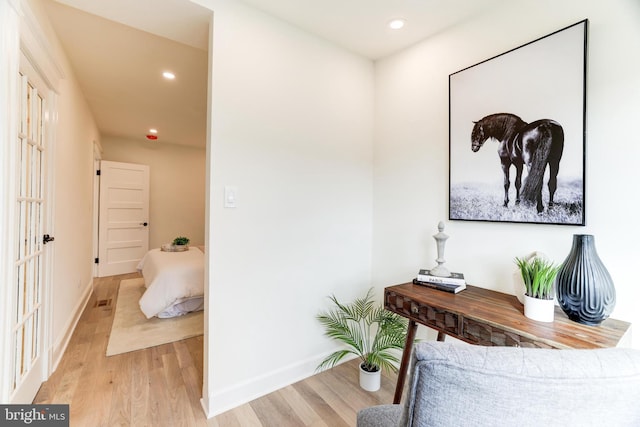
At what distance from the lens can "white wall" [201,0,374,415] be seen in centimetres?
162

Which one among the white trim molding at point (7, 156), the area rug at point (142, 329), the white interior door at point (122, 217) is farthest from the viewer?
the white interior door at point (122, 217)

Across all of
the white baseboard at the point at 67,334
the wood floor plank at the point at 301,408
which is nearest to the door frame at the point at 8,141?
the white baseboard at the point at 67,334

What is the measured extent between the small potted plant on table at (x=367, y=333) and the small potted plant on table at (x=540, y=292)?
0.81 m

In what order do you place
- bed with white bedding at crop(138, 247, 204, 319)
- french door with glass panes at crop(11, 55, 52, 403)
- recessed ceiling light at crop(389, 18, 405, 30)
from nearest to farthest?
french door with glass panes at crop(11, 55, 52, 403) → recessed ceiling light at crop(389, 18, 405, 30) → bed with white bedding at crop(138, 247, 204, 319)

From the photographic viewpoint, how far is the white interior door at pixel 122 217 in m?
4.54

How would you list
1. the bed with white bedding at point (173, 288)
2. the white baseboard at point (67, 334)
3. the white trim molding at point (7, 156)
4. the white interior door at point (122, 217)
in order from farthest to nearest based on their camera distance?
the white interior door at point (122, 217) < the bed with white bedding at point (173, 288) < the white baseboard at point (67, 334) < the white trim molding at point (7, 156)

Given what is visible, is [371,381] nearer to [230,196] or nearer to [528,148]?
[230,196]

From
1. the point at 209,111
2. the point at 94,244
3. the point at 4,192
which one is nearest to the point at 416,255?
the point at 209,111

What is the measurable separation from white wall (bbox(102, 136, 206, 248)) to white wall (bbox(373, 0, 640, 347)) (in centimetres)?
453

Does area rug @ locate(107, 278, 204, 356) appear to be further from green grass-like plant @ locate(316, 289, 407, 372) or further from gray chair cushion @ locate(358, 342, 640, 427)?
gray chair cushion @ locate(358, 342, 640, 427)

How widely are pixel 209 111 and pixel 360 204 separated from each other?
1.34 meters

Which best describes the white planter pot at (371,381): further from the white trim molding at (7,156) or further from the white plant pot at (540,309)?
the white trim molding at (7,156)
